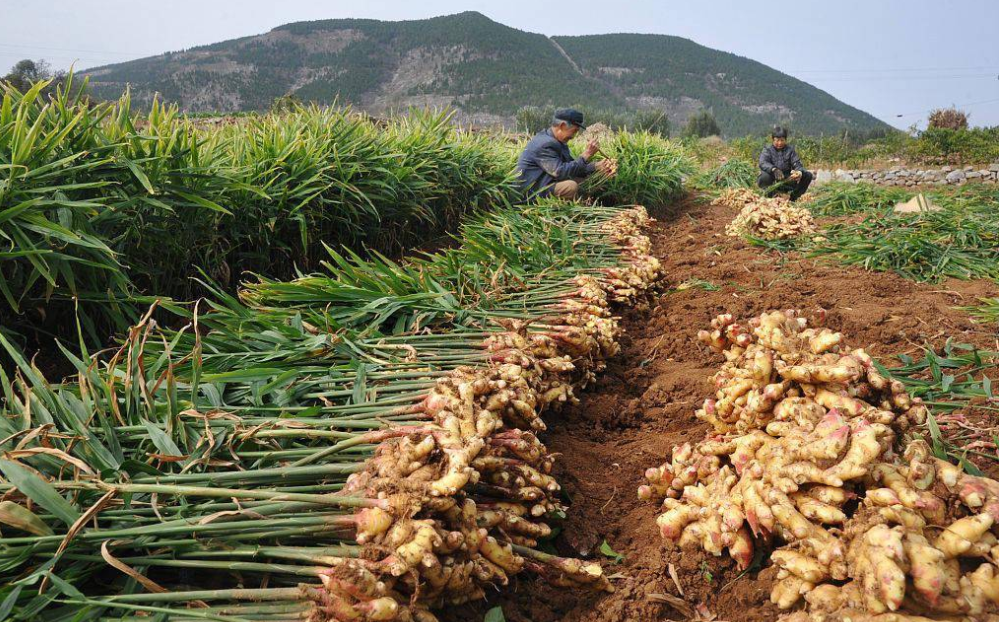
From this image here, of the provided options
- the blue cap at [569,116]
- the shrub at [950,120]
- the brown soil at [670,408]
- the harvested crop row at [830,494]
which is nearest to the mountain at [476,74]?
the shrub at [950,120]

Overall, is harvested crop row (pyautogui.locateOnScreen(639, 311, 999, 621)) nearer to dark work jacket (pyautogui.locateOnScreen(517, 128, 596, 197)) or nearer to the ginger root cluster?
the ginger root cluster

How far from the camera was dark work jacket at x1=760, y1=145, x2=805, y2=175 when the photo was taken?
29.4 feet

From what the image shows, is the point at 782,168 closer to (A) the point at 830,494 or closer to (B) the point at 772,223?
(B) the point at 772,223

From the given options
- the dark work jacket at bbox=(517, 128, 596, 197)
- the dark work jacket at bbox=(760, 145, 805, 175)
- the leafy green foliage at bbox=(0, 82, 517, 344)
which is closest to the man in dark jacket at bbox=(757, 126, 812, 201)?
the dark work jacket at bbox=(760, 145, 805, 175)

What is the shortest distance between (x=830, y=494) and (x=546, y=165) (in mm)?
5660

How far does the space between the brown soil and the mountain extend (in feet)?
176

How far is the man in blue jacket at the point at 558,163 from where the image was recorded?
6410 millimetres

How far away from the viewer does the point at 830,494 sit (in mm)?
1246

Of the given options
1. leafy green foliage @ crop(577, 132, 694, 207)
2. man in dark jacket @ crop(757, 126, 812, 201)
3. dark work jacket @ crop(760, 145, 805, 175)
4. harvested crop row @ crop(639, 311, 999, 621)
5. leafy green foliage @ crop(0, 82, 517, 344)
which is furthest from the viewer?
dark work jacket @ crop(760, 145, 805, 175)

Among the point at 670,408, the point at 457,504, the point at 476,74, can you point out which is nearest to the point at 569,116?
the point at 670,408

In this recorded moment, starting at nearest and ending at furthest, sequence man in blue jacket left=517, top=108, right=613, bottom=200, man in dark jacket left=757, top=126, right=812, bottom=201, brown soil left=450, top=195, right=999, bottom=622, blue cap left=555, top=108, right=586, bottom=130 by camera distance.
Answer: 1. brown soil left=450, top=195, right=999, bottom=622
2. man in blue jacket left=517, top=108, right=613, bottom=200
3. blue cap left=555, top=108, right=586, bottom=130
4. man in dark jacket left=757, top=126, right=812, bottom=201

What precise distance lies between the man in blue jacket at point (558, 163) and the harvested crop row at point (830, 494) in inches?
193

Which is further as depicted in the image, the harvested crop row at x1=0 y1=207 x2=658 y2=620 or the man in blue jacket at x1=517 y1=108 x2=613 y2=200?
the man in blue jacket at x1=517 y1=108 x2=613 y2=200

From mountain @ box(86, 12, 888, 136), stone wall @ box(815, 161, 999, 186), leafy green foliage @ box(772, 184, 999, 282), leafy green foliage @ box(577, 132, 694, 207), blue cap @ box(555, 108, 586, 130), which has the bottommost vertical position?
leafy green foliage @ box(772, 184, 999, 282)
